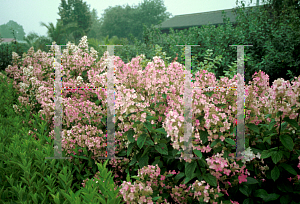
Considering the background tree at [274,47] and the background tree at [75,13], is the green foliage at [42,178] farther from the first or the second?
the background tree at [75,13]

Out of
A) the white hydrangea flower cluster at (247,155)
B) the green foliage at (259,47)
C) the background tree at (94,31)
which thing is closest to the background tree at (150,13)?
the background tree at (94,31)

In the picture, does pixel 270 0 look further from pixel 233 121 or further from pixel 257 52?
pixel 233 121

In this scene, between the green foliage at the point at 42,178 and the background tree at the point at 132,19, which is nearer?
the green foliage at the point at 42,178

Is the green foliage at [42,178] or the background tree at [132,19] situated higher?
the background tree at [132,19]

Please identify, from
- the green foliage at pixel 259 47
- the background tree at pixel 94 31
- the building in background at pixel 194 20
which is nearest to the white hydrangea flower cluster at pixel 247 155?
the green foliage at pixel 259 47

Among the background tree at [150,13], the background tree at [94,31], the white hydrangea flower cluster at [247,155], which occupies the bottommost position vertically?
the white hydrangea flower cluster at [247,155]

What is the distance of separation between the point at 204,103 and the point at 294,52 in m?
5.91

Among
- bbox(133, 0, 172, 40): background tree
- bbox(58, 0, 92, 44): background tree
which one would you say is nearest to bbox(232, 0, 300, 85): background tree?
bbox(58, 0, 92, 44): background tree

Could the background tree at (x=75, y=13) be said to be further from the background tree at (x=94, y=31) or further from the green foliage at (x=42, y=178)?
the green foliage at (x=42, y=178)

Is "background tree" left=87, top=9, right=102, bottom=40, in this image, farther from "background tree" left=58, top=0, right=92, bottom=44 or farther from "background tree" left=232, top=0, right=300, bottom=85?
"background tree" left=232, top=0, right=300, bottom=85

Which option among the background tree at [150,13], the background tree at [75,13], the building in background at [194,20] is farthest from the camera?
the background tree at [150,13]

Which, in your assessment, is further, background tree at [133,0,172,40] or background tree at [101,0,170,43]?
background tree at [133,0,172,40]

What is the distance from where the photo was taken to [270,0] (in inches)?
382

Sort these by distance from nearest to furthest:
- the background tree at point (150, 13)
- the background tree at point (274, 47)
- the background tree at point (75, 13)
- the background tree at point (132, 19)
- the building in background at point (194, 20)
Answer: the background tree at point (274, 47)
the building in background at point (194, 20)
the background tree at point (75, 13)
the background tree at point (132, 19)
the background tree at point (150, 13)
